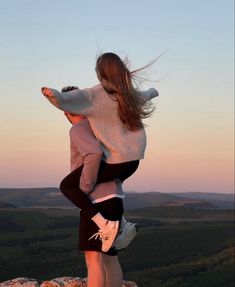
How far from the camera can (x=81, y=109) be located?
470 centimetres

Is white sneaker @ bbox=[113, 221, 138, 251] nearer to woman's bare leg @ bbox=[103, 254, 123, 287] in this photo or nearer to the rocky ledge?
woman's bare leg @ bbox=[103, 254, 123, 287]

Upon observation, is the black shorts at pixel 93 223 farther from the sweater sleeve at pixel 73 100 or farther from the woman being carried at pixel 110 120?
the sweater sleeve at pixel 73 100

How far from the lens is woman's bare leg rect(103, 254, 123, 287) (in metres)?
5.03

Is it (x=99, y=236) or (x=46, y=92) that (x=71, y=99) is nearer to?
(x=46, y=92)

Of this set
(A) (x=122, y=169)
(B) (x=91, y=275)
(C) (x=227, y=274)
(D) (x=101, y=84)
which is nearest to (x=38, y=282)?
(B) (x=91, y=275)

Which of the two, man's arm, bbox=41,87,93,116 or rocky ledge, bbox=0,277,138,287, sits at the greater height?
man's arm, bbox=41,87,93,116

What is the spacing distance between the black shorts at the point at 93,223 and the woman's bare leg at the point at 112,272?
232 millimetres

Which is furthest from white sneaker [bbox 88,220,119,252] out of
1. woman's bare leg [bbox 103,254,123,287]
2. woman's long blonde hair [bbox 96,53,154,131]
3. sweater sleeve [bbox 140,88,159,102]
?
sweater sleeve [bbox 140,88,159,102]

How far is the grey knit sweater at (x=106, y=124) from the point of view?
4.70m

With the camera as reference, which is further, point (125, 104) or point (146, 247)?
point (146, 247)

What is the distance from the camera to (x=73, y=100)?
15.1 ft

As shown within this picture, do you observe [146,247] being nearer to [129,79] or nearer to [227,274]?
[227,274]

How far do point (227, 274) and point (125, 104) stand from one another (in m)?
22.3

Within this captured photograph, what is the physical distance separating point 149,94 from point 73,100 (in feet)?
2.63
